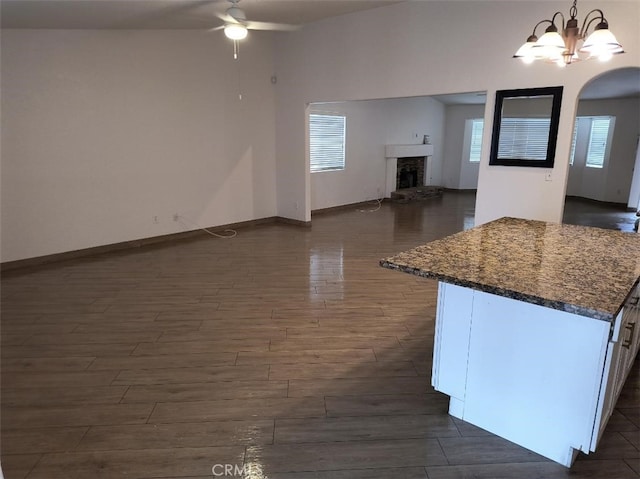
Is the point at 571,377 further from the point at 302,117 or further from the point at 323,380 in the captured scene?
the point at 302,117

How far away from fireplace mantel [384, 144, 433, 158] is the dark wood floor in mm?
5920

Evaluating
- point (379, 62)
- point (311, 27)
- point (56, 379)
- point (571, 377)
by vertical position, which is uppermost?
point (311, 27)

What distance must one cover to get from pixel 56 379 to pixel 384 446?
6.47 feet

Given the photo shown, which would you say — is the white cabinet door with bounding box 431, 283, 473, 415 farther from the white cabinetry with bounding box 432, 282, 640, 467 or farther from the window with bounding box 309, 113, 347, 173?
the window with bounding box 309, 113, 347, 173

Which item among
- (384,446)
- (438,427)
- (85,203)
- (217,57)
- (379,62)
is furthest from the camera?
(217,57)

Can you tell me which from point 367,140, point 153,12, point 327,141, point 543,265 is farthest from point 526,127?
point 367,140

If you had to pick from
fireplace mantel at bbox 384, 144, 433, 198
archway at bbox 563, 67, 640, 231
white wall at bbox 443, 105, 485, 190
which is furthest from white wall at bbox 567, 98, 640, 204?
fireplace mantel at bbox 384, 144, 433, 198

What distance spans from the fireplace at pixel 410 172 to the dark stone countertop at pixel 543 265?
8.00 metres

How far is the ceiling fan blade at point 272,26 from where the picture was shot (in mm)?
5719

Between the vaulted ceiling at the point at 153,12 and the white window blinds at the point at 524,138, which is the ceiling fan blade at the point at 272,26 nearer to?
the vaulted ceiling at the point at 153,12

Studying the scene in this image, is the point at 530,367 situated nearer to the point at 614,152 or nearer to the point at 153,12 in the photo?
the point at 153,12

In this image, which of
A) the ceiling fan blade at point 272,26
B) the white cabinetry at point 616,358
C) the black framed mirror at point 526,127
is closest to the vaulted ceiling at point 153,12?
the ceiling fan blade at point 272,26

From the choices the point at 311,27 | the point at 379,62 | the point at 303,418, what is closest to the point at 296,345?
the point at 303,418

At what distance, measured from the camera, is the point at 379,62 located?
214 inches
